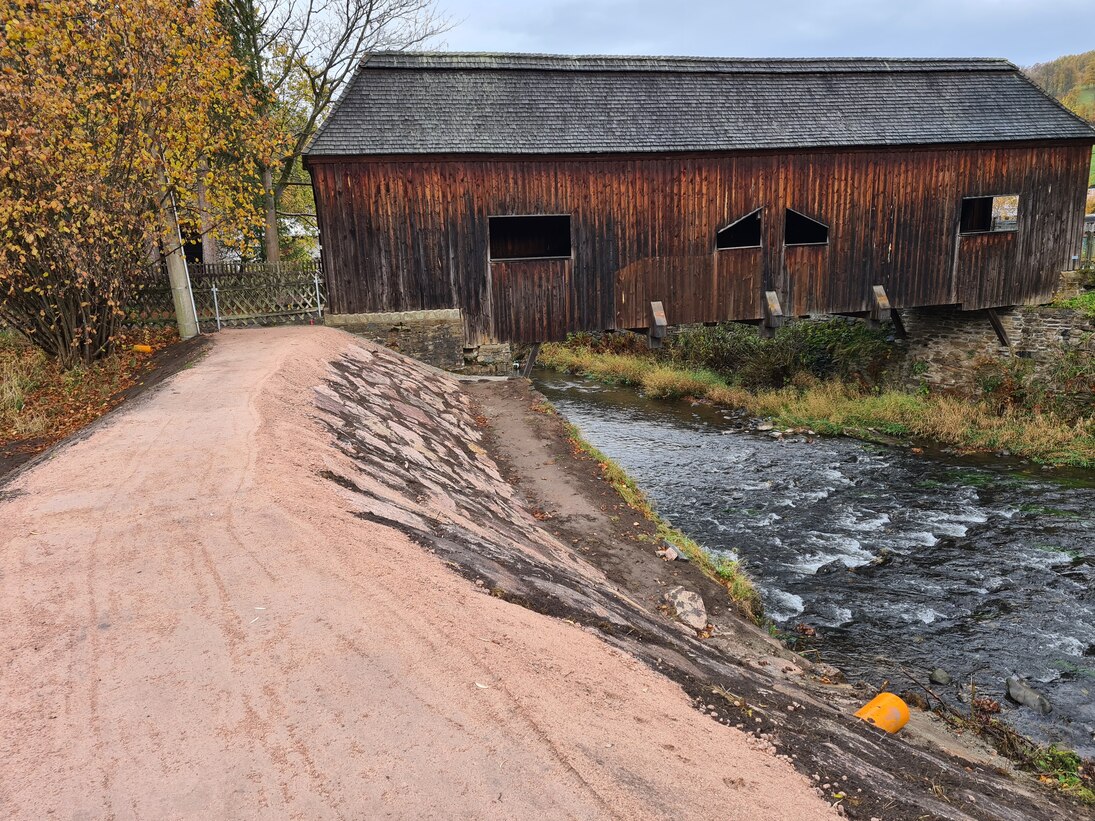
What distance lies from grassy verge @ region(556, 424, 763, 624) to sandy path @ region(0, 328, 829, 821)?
4064 mm

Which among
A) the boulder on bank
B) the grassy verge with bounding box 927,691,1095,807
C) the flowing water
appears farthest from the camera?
the flowing water

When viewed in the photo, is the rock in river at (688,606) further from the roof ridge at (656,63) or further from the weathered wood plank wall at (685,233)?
the roof ridge at (656,63)

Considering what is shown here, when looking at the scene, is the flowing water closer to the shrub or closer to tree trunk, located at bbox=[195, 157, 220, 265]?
the shrub

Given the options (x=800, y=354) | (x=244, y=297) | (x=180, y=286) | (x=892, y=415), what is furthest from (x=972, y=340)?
(x=180, y=286)

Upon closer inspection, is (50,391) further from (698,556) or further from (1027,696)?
(1027,696)

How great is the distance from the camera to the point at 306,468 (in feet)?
18.6

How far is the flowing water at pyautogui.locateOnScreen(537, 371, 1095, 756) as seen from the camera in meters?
7.35

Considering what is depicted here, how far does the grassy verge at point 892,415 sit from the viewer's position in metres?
14.2

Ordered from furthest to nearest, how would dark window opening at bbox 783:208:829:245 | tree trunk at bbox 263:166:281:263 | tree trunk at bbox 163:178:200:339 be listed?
tree trunk at bbox 263:166:281:263, dark window opening at bbox 783:208:829:245, tree trunk at bbox 163:178:200:339

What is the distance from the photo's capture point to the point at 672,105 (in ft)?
46.3

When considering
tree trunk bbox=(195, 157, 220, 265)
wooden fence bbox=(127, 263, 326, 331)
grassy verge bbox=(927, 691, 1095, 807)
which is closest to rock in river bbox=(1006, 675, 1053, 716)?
grassy verge bbox=(927, 691, 1095, 807)

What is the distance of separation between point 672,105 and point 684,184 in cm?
173

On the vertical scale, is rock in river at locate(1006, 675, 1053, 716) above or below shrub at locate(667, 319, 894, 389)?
below

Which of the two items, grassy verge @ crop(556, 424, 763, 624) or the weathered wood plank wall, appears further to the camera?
the weathered wood plank wall
